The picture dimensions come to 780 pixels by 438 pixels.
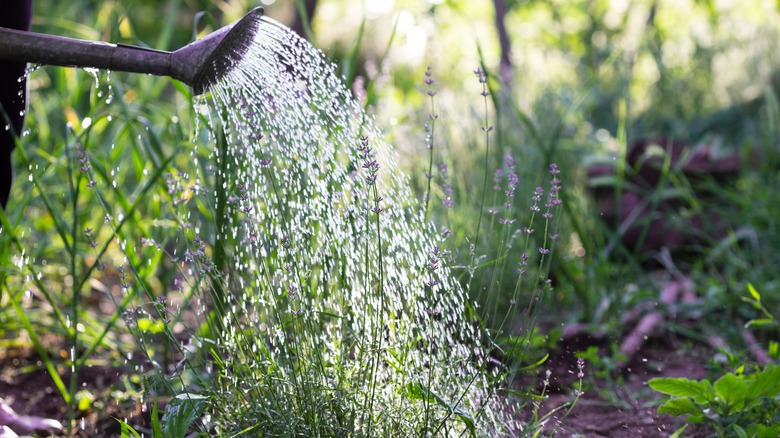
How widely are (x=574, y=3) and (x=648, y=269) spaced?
353 inches

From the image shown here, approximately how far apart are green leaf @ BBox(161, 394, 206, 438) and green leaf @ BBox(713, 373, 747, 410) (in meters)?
1.05

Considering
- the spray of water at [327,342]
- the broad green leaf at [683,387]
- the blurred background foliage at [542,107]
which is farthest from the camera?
the blurred background foliage at [542,107]

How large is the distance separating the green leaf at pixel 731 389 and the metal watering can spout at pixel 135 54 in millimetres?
1211

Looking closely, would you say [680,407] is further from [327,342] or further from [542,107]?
[542,107]

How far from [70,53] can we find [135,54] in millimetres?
119

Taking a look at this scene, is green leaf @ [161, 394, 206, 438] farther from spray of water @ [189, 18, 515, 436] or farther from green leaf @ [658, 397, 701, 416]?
green leaf @ [658, 397, 701, 416]

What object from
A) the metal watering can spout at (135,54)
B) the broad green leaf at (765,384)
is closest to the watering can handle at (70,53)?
the metal watering can spout at (135,54)

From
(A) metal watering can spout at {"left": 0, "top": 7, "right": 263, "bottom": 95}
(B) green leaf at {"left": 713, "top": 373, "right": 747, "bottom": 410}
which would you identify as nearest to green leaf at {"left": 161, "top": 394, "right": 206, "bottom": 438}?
(A) metal watering can spout at {"left": 0, "top": 7, "right": 263, "bottom": 95}

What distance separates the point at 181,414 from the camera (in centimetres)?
156

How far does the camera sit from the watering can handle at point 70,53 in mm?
1500

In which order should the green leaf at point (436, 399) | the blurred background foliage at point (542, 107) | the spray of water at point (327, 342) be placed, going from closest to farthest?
the green leaf at point (436, 399) → the spray of water at point (327, 342) → the blurred background foliage at point (542, 107)

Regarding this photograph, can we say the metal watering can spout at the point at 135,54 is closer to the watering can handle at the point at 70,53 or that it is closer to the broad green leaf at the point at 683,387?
the watering can handle at the point at 70,53

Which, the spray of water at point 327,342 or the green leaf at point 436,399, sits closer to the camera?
the green leaf at point 436,399

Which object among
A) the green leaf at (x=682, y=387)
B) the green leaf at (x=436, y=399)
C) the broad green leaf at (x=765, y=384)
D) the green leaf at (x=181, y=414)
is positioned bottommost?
the green leaf at (x=181, y=414)
